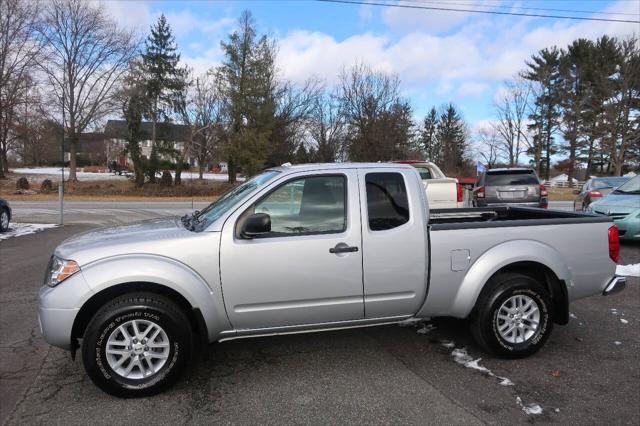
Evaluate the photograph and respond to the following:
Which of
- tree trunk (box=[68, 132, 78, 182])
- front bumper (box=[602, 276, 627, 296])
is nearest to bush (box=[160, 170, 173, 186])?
tree trunk (box=[68, 132, 78, 182])

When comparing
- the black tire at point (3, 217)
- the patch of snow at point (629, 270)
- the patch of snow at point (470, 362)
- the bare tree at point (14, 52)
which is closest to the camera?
the patch of snow at point (470, 362)

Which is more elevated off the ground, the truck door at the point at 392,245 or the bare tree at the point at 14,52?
the bare tree at the point at 14,52

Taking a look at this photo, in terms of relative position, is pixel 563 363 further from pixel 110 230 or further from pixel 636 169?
pixel 636 169

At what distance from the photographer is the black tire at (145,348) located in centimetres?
347

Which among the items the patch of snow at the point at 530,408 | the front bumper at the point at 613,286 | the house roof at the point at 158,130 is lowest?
the patch of snow at the point at 530,408

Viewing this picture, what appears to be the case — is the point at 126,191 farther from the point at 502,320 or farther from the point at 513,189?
the point at 502,320

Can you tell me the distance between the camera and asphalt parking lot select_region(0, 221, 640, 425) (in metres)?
3.30

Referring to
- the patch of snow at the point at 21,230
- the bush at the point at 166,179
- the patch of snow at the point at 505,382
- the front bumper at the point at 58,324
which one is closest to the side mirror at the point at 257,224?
the front bumper at the point at 58,324

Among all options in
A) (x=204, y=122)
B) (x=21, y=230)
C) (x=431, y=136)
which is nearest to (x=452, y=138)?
(x=431, y=136)

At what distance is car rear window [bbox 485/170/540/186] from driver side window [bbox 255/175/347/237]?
10.0 metres

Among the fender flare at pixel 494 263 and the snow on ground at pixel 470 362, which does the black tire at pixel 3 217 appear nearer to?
the snow on ground at pixel 470 362

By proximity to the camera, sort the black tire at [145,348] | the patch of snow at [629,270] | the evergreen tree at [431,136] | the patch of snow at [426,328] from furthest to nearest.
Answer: the evergreen tree at [431,136] < the patch of snow at [629,270] < the patch of snow at [426,328] < the black tire at [145,348]

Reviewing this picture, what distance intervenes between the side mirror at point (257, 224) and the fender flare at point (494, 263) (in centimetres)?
182

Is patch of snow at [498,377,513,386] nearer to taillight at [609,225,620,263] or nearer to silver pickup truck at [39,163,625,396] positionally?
silver pickup truck at [39,163,625,396]
